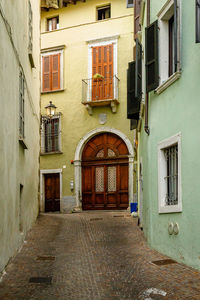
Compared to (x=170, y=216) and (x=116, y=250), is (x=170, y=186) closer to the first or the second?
(x=170, y=216)

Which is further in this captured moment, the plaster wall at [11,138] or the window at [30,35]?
the window at [30,35]

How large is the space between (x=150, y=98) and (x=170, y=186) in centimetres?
233

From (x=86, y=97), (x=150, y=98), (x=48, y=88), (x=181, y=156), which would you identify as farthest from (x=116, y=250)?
(x=48, y=88)

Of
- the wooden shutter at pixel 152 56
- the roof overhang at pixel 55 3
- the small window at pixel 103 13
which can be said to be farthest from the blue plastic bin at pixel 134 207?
the roof overhang at pixel 55 3

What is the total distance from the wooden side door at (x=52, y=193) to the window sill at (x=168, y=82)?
39.8 ft

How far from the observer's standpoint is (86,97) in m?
20.2

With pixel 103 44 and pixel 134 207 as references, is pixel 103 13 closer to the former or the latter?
pixel 103 44

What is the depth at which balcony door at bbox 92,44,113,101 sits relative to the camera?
19.7m

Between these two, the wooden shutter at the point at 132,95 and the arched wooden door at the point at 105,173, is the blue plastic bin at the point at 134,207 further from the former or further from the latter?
the wooden shutter at the point at 132,95

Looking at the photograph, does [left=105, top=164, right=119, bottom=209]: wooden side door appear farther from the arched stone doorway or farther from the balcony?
the balcony

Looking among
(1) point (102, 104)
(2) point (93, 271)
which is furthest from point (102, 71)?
(2) point (93, 271)

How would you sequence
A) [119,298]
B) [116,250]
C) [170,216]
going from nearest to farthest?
[119,298] < [170,216] < [116,250]

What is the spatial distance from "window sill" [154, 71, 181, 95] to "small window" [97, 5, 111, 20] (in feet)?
41.7

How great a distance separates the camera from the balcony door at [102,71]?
1972 cm
